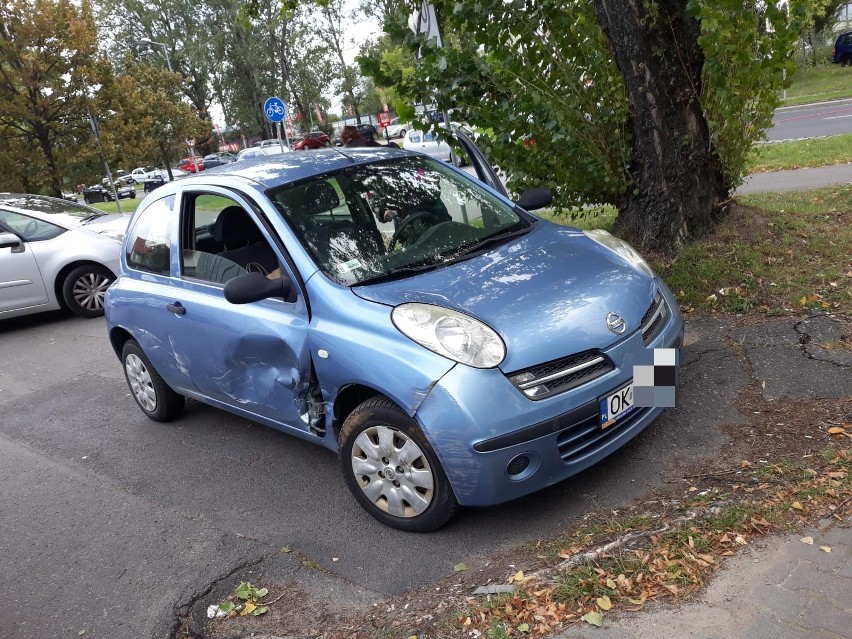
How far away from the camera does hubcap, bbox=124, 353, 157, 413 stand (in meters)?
5.62

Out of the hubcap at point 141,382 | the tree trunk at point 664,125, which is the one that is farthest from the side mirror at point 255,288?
the tree trunk at point 664,125

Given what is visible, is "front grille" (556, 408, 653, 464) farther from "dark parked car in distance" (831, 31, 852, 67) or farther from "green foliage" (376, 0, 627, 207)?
"dark parked car in distance" (831, 31, 852, 67)

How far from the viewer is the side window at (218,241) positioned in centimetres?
470

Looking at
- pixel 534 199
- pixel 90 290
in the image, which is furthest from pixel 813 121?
pixel 90 290

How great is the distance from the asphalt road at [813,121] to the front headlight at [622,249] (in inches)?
437

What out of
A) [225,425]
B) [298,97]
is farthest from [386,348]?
[298,97]

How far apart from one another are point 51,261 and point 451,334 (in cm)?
765

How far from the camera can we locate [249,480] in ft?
15.3

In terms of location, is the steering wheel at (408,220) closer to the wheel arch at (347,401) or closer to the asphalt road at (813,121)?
the wheel arch at (347,401)

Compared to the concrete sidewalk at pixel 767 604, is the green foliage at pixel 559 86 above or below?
above

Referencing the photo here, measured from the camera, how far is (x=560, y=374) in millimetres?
3406

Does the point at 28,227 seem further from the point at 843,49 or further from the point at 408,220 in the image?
the point at 843,49

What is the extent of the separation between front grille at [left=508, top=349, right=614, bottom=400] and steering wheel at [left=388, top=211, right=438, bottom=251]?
1.27 meters

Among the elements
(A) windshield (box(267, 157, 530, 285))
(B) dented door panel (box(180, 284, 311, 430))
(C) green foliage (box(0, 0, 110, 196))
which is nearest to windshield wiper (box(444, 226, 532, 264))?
(A) windshield (box(267, 157, 530, 285))
